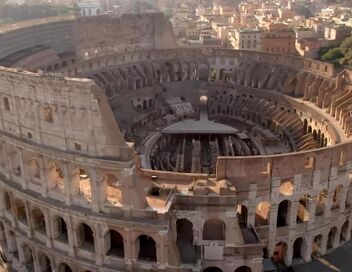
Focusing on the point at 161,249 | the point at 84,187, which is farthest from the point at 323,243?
the point at 84,187

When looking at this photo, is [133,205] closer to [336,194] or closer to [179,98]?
[336,194]

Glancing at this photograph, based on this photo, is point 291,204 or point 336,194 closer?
point 291,204

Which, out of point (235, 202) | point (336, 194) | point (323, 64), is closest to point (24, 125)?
point (235, 202)

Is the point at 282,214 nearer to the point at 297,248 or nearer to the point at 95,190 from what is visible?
the point at 297,248

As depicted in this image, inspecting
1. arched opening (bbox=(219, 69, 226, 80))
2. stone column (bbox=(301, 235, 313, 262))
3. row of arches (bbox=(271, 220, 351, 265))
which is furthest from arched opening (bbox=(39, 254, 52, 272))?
arched opening (bbox=(219, 69, 226, 80))

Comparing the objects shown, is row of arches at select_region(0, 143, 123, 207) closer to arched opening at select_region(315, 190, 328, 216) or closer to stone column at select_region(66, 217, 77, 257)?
stone column at select_region(66, 217, 77, 257)

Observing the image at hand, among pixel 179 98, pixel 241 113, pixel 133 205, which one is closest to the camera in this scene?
pixel 133 205
